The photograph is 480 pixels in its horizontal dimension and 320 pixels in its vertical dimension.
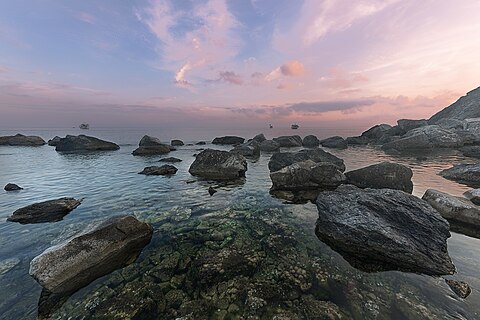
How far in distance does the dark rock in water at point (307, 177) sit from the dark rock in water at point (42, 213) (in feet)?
54.0

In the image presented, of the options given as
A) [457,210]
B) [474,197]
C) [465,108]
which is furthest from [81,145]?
[465,108]

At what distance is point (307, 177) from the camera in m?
20.7

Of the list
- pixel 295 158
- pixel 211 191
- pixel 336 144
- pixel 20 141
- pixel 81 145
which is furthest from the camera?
pixel 20 141

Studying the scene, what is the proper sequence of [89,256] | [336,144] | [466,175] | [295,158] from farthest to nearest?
[336,144]
[295,158]
[466,175]
[89,256]

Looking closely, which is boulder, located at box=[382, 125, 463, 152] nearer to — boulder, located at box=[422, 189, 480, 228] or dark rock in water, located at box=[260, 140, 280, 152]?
dark rock in water, located at box=[260, 140, 280, 152]

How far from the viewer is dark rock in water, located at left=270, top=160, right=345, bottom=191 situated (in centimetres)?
2031

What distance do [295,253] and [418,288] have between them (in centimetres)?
440

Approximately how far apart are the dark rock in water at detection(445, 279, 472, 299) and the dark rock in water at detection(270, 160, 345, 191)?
41.0ft

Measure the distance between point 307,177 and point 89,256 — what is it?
695 inches

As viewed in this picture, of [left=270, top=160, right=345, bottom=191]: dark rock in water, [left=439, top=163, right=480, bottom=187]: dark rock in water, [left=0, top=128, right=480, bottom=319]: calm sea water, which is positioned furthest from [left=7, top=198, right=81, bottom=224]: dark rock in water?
[left=439, top=163, right=480, bottom=187]: dark rock in water

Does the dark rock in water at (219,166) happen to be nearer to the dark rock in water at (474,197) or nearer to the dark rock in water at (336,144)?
the dark rock in water at (474,197)

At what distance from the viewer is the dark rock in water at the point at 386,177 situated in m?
18.1

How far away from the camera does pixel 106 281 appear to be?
26.5ft

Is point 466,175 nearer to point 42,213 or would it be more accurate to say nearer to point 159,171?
point 159,171
